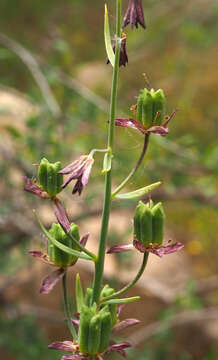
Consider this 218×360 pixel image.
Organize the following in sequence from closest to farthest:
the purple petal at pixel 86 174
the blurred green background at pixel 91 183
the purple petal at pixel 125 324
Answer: the purple petal at pixel 86 174
the purple petal at pixel 125 324
the blurred green background at pixel 91 183

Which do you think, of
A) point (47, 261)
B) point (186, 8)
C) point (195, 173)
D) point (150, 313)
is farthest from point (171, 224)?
point (47, 261)

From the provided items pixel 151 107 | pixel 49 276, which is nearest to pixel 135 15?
pixel 151 107

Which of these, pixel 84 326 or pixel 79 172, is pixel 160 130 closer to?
pixel 79 172

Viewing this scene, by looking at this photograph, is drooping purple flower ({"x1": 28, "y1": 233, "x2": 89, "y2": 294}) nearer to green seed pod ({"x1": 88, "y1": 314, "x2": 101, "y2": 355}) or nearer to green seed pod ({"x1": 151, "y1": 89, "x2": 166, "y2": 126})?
green seed pod ({"x1": 88, "y1": 314, "x2": 101, "y2": 355})

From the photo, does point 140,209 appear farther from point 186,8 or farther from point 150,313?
point 186,8

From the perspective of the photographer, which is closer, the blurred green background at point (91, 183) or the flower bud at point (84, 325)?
the flower bud at point (84, 325)

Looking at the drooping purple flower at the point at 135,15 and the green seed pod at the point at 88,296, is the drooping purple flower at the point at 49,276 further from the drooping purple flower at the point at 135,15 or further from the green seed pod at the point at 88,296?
the drooping purple flower at the point at 135,15

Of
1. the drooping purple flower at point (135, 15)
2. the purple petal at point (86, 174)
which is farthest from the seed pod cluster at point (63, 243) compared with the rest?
the drooping purple flower at point (135, 15)
